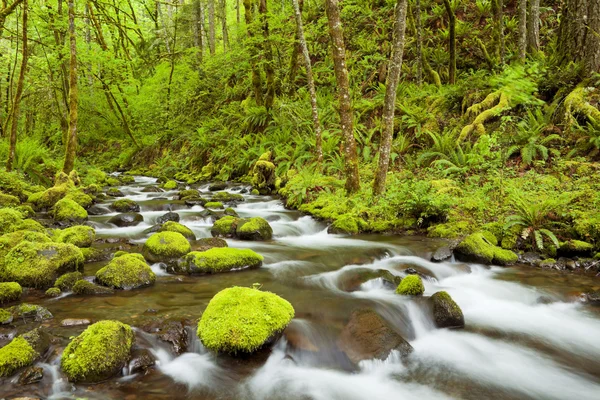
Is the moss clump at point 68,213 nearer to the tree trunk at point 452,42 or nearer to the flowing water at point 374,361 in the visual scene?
the flowing water at point 374,361

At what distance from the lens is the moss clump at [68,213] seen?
30.0 feet

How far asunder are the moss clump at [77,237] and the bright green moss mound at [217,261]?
228cm

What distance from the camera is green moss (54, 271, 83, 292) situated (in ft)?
17.4

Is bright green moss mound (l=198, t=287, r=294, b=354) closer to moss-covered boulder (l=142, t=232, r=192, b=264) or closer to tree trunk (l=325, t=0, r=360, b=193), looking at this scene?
moss-covered boulder (l=142, t=232, r=192, b=264)

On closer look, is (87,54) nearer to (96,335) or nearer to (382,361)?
(96,335)

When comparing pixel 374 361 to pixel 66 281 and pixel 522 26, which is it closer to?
pixel 66 281

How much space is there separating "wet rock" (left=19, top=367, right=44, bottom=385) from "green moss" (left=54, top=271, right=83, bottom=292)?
6.66 feet

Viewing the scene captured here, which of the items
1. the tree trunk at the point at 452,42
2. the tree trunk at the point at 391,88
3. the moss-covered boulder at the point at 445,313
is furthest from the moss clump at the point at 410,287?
the tree trunk at the point at 452,42

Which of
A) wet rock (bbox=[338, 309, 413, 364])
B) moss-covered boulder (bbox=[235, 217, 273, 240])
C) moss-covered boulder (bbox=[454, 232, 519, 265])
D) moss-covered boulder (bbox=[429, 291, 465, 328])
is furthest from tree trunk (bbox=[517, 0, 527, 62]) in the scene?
wet rock (bbox=[338, 309, 413, 364])

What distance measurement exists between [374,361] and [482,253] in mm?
3692

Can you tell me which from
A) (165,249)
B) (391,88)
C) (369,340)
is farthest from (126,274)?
(391,88)

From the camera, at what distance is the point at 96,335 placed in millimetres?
3570

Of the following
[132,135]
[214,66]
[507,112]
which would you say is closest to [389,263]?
[507,112]

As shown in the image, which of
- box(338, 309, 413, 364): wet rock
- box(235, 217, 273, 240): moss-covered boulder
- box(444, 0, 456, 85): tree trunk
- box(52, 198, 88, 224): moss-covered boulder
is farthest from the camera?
box(444, 0, 456, 85): tree trunk
